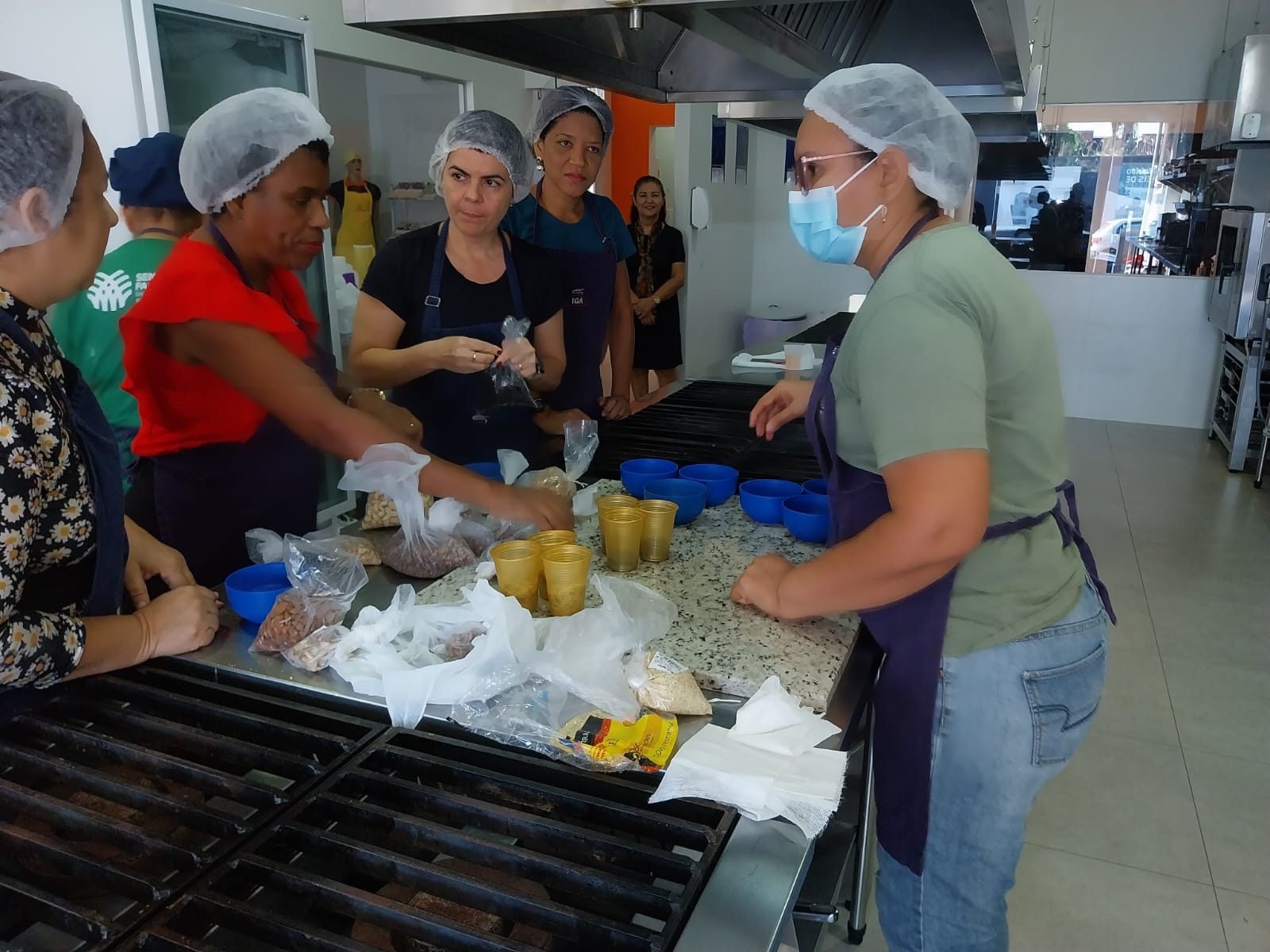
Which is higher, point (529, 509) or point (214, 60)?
point (214, 60)

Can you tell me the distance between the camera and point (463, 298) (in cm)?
218

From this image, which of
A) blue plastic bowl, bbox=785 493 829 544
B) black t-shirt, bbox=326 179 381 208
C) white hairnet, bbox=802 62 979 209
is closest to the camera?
white hairnet, bbox=802 62 979 209

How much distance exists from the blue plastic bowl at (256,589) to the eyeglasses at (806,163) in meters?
0.94

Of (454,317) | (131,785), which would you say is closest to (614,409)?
(454,317)

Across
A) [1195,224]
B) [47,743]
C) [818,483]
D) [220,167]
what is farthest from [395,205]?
[1195,224]

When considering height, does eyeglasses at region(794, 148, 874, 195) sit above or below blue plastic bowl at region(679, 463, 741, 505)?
above

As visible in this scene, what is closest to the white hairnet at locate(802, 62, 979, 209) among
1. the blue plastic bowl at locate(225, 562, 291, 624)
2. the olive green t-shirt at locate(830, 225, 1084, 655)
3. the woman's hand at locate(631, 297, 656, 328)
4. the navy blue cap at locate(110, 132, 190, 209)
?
the olive green t-shirt at locate(830, 225, 1084, 655)

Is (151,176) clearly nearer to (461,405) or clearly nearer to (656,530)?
(461,405)

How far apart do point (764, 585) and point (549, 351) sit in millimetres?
1244

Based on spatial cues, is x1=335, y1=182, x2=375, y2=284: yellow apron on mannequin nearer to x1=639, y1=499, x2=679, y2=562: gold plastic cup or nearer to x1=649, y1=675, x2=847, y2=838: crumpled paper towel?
x1=639, y1=499, x2=679, y2=562: gold plastic cup

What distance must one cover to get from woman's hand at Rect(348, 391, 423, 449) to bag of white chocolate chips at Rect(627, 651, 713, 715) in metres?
0.85

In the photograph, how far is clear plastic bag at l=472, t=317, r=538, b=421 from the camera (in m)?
2.07

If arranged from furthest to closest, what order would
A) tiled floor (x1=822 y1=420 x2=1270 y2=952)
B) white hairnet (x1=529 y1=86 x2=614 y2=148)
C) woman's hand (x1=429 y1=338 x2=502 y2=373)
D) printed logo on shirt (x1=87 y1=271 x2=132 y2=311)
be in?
white hairnet (x1=529 y1=86 x2=614 y2=148) < printed logo on shirt (x1=87 y1=271 x2=132 y2=311) < tiled floor (x1=822 y1=420 x2=1270 y2=952) < woman's hand (x1=429 y1=338 x2=502 y2=373)

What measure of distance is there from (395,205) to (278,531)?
3.47 m
